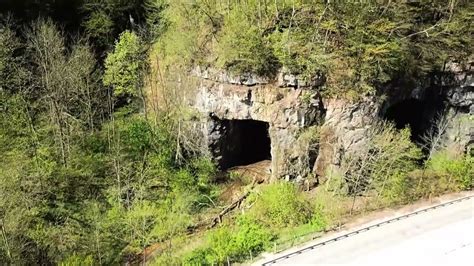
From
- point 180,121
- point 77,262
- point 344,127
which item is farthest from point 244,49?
point 77,262

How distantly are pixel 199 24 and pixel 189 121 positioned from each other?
6527 mm

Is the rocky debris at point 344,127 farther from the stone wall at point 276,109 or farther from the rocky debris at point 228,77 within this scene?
the rocky debris at point 228,77

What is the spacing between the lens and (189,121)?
3619 centimetres

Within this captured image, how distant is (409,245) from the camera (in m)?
27.7

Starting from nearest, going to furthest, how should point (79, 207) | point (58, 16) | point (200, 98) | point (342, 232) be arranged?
point (342, 232), point (79, 207), point (200, 98), point (58, 16)

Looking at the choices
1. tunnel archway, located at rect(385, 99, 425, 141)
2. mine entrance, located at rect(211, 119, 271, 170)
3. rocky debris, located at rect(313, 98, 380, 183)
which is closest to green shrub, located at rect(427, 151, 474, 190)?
tunnel archway, located at rect(385, 99, 425, 141)

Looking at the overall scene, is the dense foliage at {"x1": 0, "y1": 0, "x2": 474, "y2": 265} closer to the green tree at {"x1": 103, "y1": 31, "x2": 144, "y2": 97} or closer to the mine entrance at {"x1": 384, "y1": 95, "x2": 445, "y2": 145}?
the green tree at {"x1": 103, "y1": 31, "x2": 144, "y2": 97}

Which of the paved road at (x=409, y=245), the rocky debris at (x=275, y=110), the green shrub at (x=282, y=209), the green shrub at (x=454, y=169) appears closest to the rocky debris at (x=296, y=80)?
the rocky debris at (x=275, y=110)

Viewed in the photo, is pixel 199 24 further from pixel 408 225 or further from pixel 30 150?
pixel 408 225

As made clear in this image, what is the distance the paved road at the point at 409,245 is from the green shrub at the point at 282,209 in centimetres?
278

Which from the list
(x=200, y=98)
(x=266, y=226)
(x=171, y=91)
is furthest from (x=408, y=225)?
(x=171, y=91)

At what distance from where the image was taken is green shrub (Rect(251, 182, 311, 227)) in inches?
1163

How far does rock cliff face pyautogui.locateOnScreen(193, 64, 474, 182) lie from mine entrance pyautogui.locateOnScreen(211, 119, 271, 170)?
0.10 meters

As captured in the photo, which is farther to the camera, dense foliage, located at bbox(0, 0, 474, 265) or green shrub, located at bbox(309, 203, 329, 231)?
dense foliage, located at bbox(0, 0, 474, 265)
